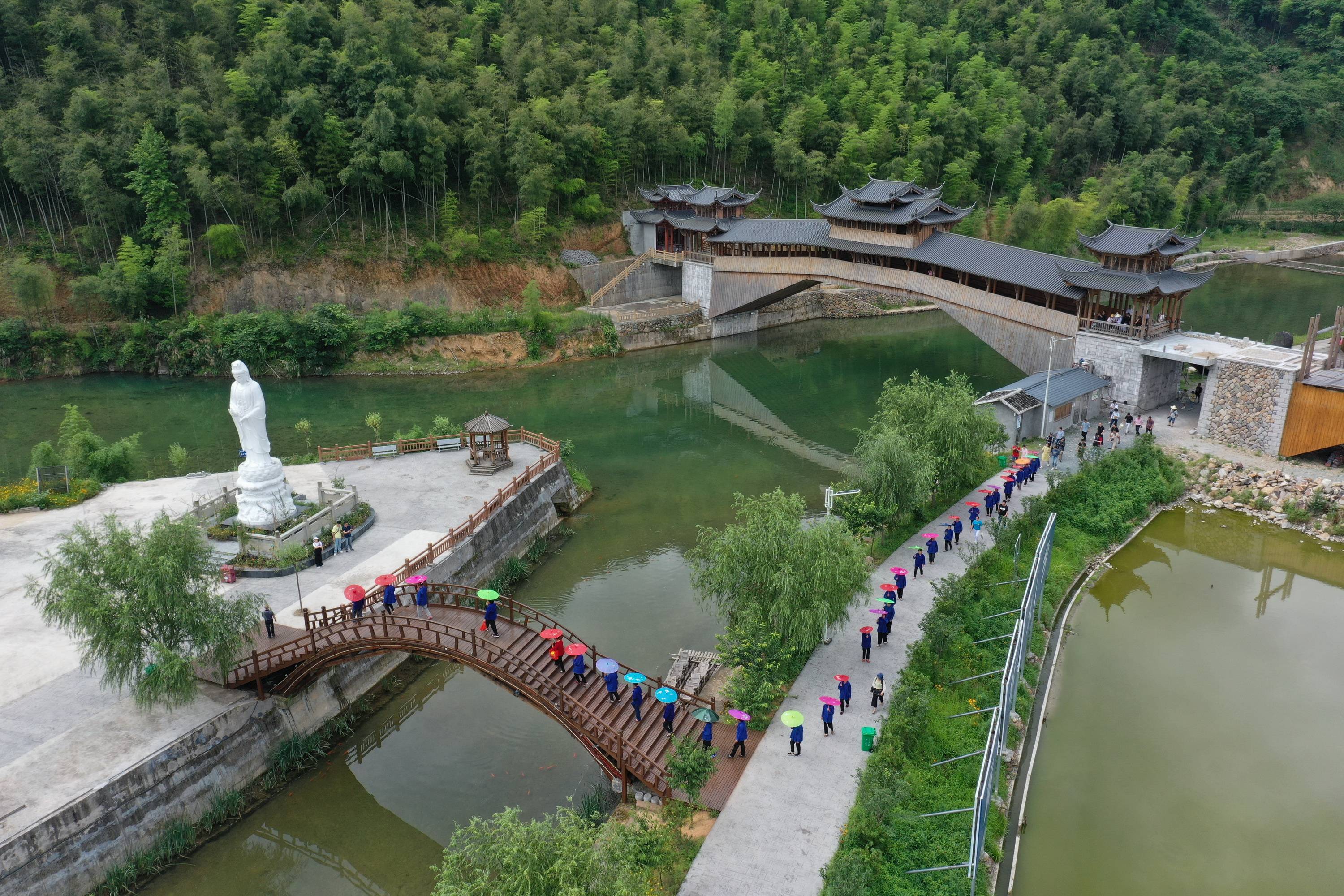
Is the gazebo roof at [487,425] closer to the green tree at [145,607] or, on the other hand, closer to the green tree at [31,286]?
the green tree at [145,607]

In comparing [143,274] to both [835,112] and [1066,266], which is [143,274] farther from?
[835,112]

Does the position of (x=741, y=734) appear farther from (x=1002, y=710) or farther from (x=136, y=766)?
(x=136, y=766)

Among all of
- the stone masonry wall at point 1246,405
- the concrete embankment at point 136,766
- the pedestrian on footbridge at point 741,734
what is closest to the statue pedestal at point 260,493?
the concrete embankment at point 136,766

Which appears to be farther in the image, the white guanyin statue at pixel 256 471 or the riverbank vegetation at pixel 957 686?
the white guanyin statue at pixel 256 471

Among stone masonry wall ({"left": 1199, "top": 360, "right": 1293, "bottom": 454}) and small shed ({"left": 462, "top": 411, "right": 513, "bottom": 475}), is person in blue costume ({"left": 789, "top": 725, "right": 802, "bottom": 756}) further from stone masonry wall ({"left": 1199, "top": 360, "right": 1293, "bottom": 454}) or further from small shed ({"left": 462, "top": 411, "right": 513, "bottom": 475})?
stone masonry wall ({"left": 1199, "top": 360, "right": 1293, "bottom": 454})

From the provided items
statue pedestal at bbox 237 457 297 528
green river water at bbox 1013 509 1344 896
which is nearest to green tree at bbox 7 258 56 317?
statue pedestal at bbox 237 457 297 528

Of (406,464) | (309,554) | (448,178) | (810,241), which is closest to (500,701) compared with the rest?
(309,554)

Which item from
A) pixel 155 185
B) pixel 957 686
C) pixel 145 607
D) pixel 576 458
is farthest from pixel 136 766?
pixel 155 185
